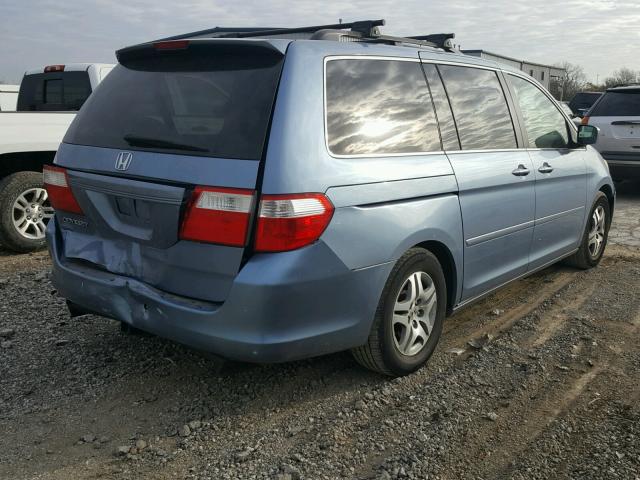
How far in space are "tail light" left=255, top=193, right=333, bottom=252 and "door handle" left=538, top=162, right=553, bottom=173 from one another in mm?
2360

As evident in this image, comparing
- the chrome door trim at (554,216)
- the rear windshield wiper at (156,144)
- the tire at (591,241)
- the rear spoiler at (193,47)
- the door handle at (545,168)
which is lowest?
the tire at (591,241)

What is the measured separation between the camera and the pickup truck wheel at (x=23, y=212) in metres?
5.95

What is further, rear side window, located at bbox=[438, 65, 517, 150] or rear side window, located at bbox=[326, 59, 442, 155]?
rear side window, located at bbox=[438, 65, 517, 150]

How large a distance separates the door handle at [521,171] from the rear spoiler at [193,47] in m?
1.92

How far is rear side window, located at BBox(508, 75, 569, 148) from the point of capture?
14.6 ft

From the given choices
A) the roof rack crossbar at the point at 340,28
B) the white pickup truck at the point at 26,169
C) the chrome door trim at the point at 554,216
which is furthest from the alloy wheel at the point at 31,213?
the chrome door trim at the point at 554,216

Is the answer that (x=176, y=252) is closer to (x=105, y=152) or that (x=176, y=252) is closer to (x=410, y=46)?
(x=105, y=152)

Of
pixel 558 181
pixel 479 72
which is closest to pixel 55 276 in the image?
pixel 479 72

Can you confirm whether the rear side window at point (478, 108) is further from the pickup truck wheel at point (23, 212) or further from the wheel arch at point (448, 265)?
the pickup truck wheel at point (23, 212)

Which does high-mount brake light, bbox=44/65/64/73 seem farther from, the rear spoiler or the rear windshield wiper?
the rear windshield wiper

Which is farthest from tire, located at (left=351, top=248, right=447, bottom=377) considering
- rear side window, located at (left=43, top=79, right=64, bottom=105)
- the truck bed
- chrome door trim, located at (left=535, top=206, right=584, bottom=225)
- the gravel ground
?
rear side window, located at (left=43, top=79, right=64, bottom=105)

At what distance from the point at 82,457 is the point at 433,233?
2.02 meters

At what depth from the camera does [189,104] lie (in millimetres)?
2955

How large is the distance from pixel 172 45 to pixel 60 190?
98 cm
